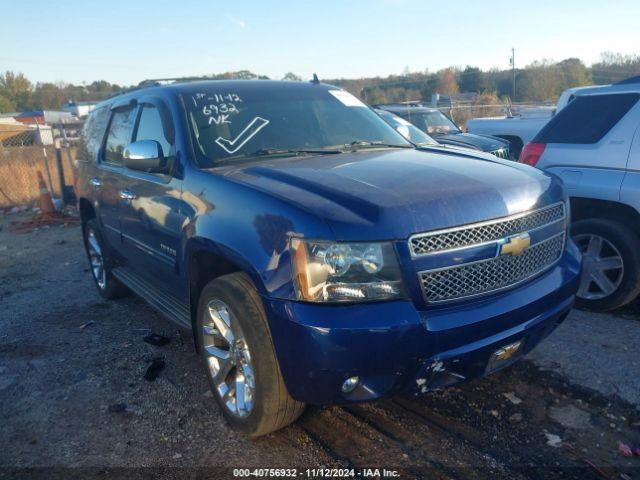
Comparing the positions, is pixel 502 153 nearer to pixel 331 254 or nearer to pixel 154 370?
pixel 154 370

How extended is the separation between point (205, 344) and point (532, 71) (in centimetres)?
4641

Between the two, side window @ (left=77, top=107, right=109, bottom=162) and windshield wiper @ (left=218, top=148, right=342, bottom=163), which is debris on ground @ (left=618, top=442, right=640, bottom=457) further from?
side window @ (left=77, top=107, right=109, bottom=162)

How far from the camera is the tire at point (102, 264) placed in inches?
203

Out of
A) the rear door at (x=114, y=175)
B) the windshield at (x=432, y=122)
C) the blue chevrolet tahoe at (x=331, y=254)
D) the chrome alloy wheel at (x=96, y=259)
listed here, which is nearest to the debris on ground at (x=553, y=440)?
the blue chevrolet tahoe at (x=331, y=254)

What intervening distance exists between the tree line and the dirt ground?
63.2 ft

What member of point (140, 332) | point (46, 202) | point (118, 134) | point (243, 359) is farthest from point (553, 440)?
point (46, 202)

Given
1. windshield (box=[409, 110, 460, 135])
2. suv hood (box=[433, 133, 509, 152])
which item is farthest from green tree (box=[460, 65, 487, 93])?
suv hood (box=[433, 133, 509, 152])

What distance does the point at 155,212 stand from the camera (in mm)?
3553

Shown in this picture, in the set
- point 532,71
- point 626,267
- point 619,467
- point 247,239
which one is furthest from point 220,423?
point 532,71

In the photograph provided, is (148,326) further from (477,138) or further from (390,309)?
(477,138)

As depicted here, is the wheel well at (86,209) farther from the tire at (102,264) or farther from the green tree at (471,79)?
the green tree at (471,79)

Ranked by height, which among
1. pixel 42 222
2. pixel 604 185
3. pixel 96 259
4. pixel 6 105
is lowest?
pixel 42 222

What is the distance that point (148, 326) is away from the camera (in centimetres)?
475

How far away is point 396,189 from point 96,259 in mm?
4227
